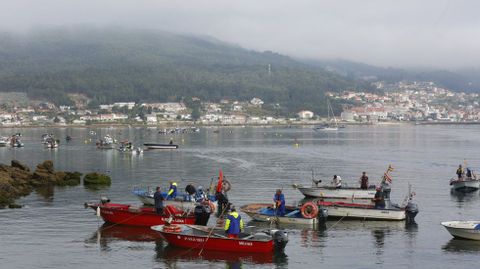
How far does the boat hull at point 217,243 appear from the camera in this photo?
27953 millimetres

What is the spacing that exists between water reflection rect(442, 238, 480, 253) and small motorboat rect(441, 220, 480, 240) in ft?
0.75

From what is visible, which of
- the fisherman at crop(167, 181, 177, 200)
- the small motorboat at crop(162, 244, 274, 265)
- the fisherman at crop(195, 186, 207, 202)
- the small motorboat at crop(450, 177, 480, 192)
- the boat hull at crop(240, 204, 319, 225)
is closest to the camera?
the small motorboat at crop(162, 244, 274, 265)

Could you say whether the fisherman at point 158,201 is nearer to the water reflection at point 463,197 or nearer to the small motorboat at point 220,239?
the small motorboat at point 220,239

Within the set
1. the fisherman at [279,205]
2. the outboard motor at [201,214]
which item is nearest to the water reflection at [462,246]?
the fisherman at [279,205]

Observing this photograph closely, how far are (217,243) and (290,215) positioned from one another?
656cm

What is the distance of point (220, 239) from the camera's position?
92.4ft

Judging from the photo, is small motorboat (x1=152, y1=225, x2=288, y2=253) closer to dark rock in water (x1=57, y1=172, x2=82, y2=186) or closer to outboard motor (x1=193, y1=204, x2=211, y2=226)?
outboard motor (x1=193, y1=204, x2=211, y2=226)

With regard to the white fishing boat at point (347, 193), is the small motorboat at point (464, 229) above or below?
below

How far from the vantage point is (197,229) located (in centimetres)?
2916

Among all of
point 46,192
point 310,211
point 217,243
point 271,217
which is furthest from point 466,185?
point 46,192

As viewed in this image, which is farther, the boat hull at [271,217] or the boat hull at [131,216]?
Answer: the boat hull at [271,217]

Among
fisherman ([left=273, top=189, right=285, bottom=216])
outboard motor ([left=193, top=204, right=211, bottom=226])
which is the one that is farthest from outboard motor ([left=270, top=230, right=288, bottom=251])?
fisherman ([left=273, top=189, right=285, bottom=216])

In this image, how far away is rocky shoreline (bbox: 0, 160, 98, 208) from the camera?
1729 inches

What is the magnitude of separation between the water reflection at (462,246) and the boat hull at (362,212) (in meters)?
4.36
